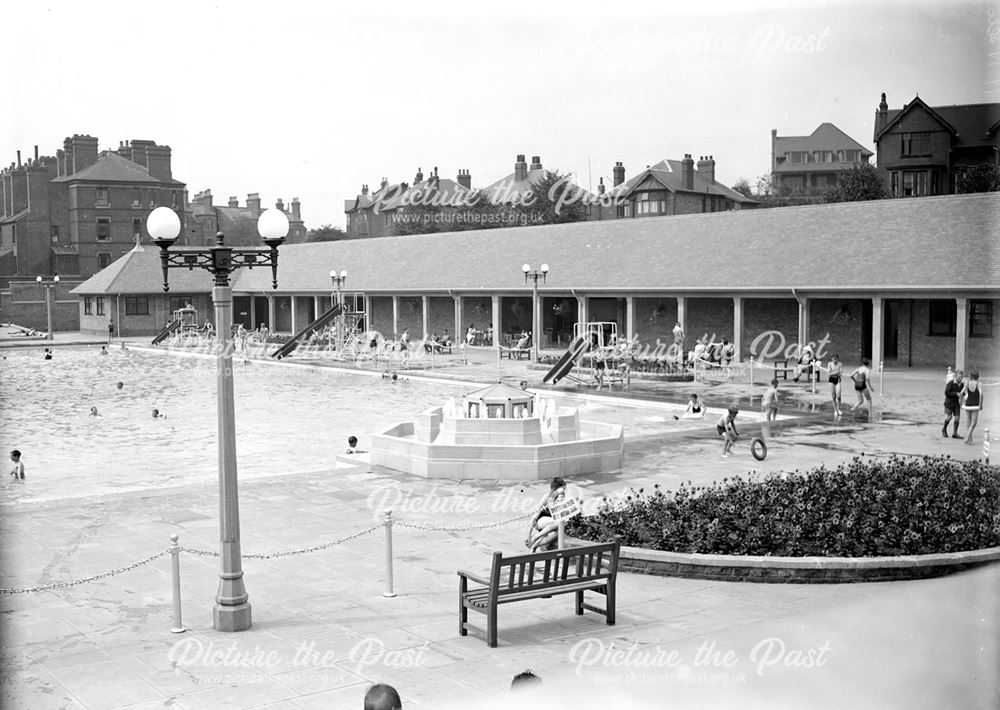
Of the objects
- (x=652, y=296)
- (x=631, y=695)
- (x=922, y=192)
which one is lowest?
(x=631, y=695)

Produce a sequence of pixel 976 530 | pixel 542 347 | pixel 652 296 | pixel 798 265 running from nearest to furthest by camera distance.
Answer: pixel 976 530 < pixel 798 265 < pixel 652 296 < pixel 542 347

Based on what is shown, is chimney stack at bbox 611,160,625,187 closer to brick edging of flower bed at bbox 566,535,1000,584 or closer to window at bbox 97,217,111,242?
window at bbox 97,217,111,242

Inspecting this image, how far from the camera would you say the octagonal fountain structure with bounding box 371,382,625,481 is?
18078mm

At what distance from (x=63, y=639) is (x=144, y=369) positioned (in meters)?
36.8

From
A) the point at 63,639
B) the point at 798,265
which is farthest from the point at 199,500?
the point at 798,265

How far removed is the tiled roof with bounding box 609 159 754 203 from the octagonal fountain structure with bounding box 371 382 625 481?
61.0 meters

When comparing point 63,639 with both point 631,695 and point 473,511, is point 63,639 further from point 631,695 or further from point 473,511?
point 473,511

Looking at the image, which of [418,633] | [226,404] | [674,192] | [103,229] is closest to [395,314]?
[674,192]

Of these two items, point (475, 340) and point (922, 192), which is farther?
point (922, 192)

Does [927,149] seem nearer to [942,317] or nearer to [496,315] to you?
[942,317]

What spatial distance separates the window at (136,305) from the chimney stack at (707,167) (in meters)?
45.4

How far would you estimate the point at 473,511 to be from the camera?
50.6 feet

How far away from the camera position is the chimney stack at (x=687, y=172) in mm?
78875

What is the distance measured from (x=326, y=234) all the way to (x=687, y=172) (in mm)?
57252
